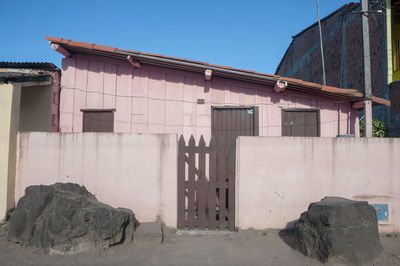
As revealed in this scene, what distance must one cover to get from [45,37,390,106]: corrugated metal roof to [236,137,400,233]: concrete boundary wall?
1.69 m

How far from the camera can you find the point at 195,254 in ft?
14.1

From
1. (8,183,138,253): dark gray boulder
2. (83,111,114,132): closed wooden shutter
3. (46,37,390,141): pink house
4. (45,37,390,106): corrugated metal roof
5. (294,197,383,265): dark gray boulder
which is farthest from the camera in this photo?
(83,111,114,132): closed wooden shutter

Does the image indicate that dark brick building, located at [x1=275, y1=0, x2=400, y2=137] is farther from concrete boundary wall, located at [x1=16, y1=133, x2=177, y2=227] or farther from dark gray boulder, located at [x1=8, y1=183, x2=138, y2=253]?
dark gray boulder, located at [x1=8, y1=183, x2=138, y2=253]

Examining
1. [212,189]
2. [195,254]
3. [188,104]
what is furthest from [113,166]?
[188,104]

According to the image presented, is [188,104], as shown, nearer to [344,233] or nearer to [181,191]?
[181,191]

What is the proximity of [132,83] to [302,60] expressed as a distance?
489 inches

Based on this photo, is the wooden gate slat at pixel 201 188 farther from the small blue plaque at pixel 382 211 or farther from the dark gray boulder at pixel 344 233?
the small blue plaque at pixel 382 211

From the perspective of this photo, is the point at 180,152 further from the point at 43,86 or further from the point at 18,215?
the point at 43,86

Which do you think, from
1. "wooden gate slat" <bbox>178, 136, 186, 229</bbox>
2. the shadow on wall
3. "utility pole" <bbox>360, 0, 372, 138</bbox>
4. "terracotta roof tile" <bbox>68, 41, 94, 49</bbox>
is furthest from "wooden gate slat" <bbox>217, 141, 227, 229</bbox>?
"terracotta roof tile" <bbox>68, 41, 94, 49</bbox>

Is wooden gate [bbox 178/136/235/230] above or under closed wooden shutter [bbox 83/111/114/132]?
under

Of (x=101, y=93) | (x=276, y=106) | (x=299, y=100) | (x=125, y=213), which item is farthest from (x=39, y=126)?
(x=299, y=100)

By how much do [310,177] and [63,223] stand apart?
422cm

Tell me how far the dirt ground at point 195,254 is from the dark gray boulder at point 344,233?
0.49 feet

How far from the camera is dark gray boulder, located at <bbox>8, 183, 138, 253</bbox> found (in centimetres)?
425
